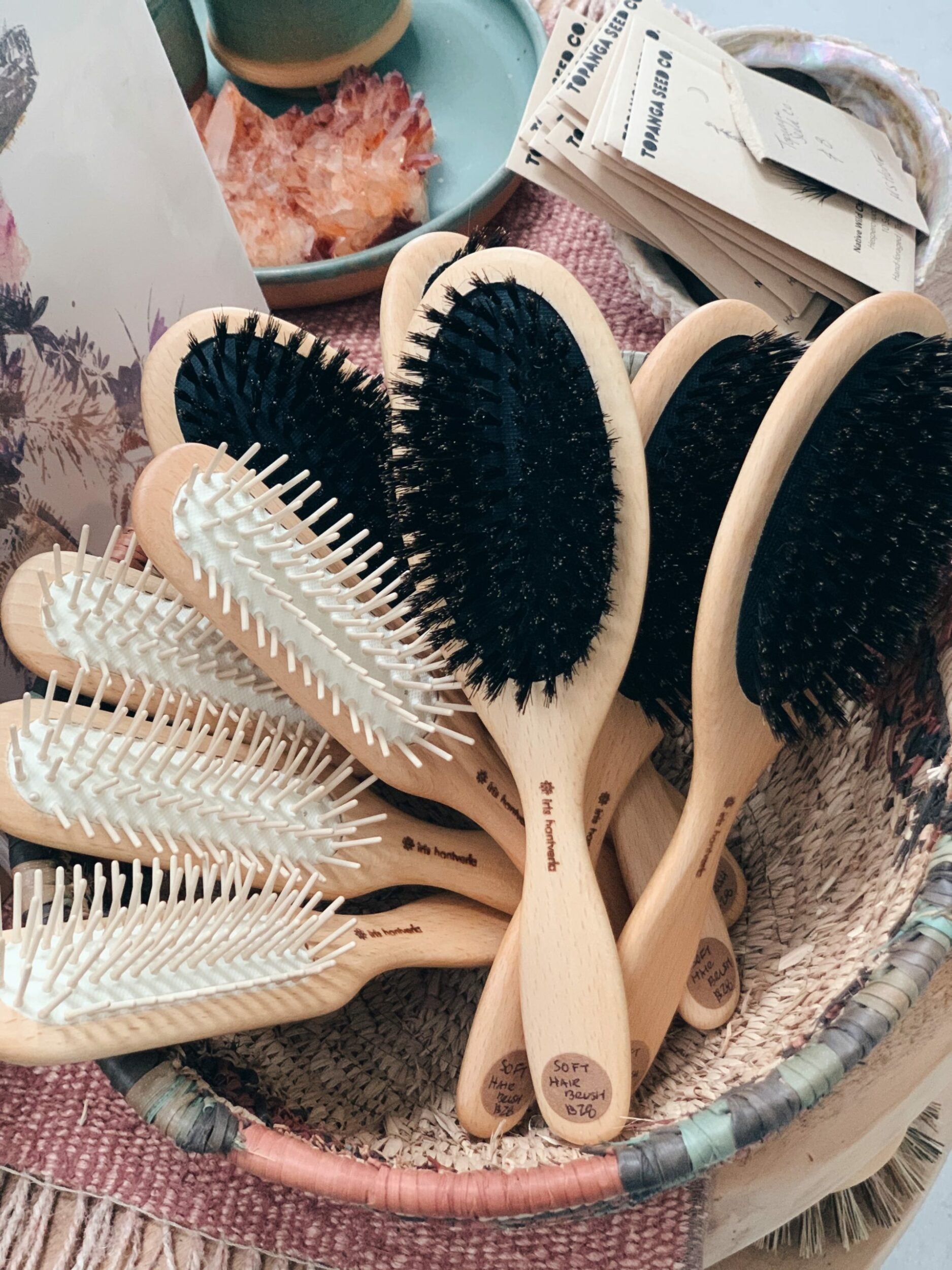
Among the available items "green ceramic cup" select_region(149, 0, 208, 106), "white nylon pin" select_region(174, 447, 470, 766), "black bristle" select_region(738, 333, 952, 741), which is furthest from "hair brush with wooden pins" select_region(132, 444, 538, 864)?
"green ceramic cup" select_region(149, 0, 208, 106)

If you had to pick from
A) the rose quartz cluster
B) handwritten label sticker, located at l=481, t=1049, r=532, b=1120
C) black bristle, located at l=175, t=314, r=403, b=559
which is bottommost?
handwritten label sticker, located at l=481, t=1049, r=532, b=1120

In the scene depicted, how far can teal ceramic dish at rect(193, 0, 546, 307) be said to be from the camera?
1.94 ft

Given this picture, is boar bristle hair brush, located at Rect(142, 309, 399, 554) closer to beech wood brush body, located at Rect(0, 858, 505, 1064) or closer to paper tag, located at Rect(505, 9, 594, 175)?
beech wood brush body, located at Rect(0, 858, 505, 1064)

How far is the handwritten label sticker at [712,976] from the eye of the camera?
1.19 ft

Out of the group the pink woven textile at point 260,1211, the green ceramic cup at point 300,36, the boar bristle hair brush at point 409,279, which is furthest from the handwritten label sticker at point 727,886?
the green ceramic cup at point 300,36

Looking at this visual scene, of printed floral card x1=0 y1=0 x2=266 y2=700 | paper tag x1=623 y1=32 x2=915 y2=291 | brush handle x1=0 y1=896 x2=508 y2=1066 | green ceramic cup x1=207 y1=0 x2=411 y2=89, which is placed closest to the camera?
brush handle x1=0 y1=896 x2=508 y2=1066

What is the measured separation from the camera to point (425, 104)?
0.67 metres

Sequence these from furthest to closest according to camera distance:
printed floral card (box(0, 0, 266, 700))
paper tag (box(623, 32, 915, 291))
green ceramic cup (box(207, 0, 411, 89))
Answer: green ceramic cup (box(207, 0, 411, 89)), paper tag (box(623, 32, 915, 291)), printed floral card (box(0, 0, 266, 700))

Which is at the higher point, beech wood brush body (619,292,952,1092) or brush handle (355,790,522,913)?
beech wood brush body (619,292,952,1092)

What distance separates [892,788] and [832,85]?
413 millimetres

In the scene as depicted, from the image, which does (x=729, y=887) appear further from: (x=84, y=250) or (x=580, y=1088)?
(x=84, y=250)

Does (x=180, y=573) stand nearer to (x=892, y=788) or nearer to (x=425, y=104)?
(x=892, y=788)

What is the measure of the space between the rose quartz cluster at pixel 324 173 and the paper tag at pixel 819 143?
177 millimetres

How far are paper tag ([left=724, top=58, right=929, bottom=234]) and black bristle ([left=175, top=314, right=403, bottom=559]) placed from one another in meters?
0.26
